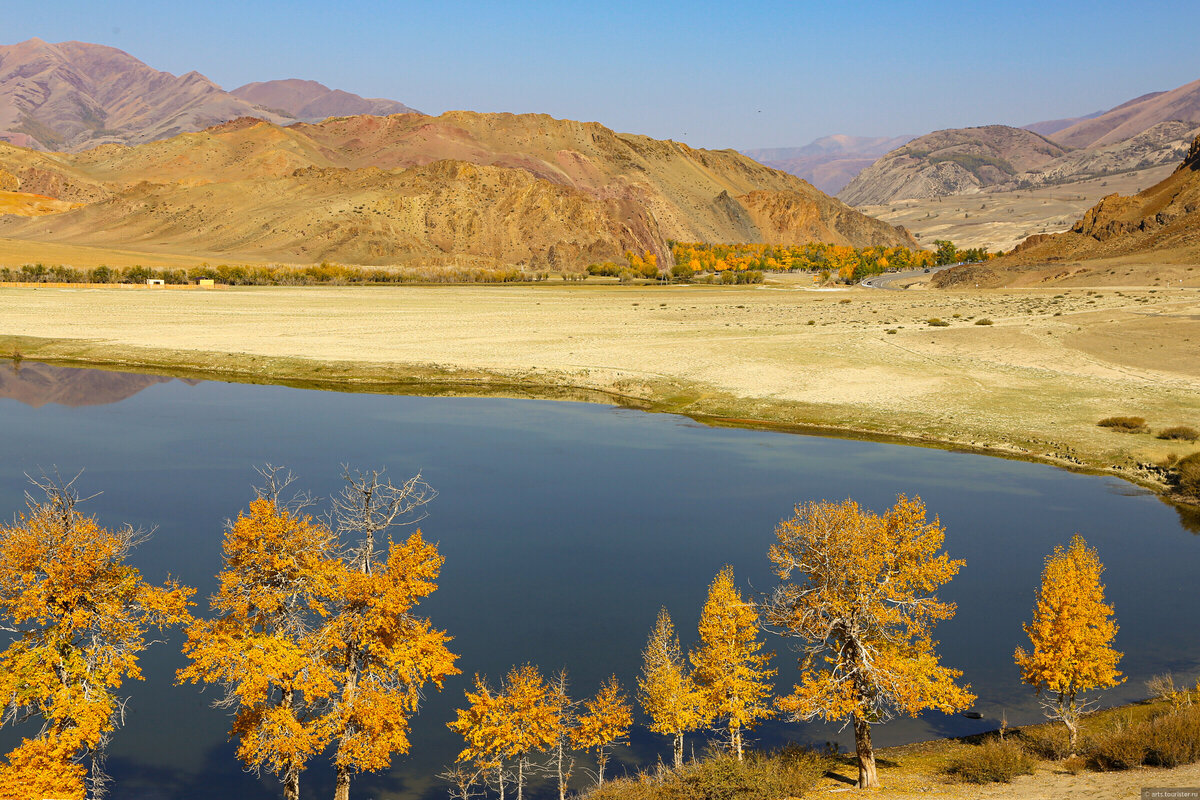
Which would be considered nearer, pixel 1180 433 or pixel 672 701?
pixel 672 701

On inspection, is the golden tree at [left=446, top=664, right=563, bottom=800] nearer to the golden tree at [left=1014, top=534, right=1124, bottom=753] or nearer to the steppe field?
the golden tree at [left=1014, top=534, right=1124, bottom=753]

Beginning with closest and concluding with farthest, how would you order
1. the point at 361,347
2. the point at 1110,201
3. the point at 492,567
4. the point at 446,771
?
the point at 446,771 < the point at 492,567 < the point at 361,347 < the point at 1110,201

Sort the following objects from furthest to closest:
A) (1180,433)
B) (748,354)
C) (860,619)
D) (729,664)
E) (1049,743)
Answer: (748,354) < (1180,433) < (729,664) < (1049,743) < (860,619)

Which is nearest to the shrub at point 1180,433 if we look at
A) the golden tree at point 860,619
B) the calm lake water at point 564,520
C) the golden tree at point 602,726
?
the calm lake water at point 564,520

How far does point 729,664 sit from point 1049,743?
7.70m

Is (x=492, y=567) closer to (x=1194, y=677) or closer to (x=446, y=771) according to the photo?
(x=446, y=771)

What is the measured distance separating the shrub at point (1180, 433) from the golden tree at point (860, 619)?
117 ft

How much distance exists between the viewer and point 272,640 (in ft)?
64.8

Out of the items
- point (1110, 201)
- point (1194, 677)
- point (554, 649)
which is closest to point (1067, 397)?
point (1194, 677)

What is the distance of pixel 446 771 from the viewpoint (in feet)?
73.4

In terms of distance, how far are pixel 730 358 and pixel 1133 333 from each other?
4033 cm

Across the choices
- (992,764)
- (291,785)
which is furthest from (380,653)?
(992,764)

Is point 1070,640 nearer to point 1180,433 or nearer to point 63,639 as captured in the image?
point 63,639

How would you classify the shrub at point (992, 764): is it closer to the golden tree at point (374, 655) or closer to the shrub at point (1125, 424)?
→ the golden tree at point (374, 655)
